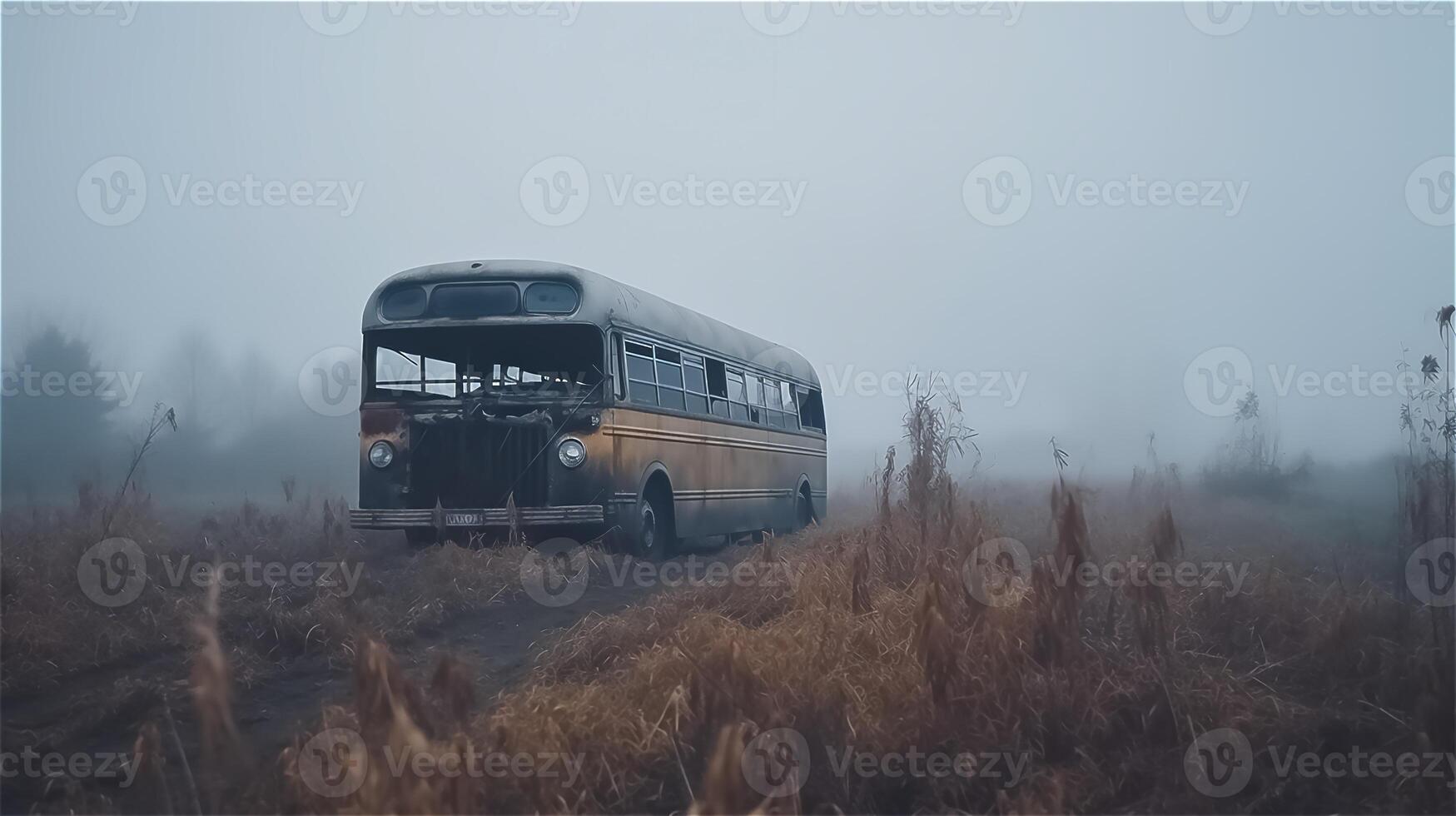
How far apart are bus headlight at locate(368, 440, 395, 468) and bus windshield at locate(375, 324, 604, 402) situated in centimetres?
52

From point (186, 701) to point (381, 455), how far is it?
4.39 m

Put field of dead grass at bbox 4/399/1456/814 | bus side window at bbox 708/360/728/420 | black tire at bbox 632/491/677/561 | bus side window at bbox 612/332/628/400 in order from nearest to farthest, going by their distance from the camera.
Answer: field of dead grass at bbox 4/399/1456/814, bus side window at bbox 612/332/628/400, black tire at bbox 632/491/677/561, bus side window at bbox 708/360/728/420

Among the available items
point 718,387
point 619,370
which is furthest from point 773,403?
point 619,370

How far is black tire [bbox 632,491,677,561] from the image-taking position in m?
10.2

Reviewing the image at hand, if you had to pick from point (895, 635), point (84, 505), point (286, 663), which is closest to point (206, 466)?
point (84, 505)

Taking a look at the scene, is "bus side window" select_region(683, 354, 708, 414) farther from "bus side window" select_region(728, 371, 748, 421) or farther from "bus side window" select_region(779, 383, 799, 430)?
"bus side window" select_region(779, 383, 799, 430)

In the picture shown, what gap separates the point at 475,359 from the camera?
1008 centimetres

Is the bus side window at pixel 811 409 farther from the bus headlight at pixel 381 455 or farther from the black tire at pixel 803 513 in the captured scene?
the bus headlight at pixel 381 455

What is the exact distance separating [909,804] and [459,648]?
3750 mm

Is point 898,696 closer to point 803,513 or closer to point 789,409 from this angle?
point 789,409

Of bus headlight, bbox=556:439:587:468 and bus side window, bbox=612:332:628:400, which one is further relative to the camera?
bus side window, bbox=612:332:628:400

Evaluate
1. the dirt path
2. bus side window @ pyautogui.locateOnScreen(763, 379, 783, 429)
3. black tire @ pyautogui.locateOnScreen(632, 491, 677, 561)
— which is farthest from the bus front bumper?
bus side window @ pyautogui.locateOnScreen(763, 379, 783, 429)

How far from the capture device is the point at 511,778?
12.7 feet

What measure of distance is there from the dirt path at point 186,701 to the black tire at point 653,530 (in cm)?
264
